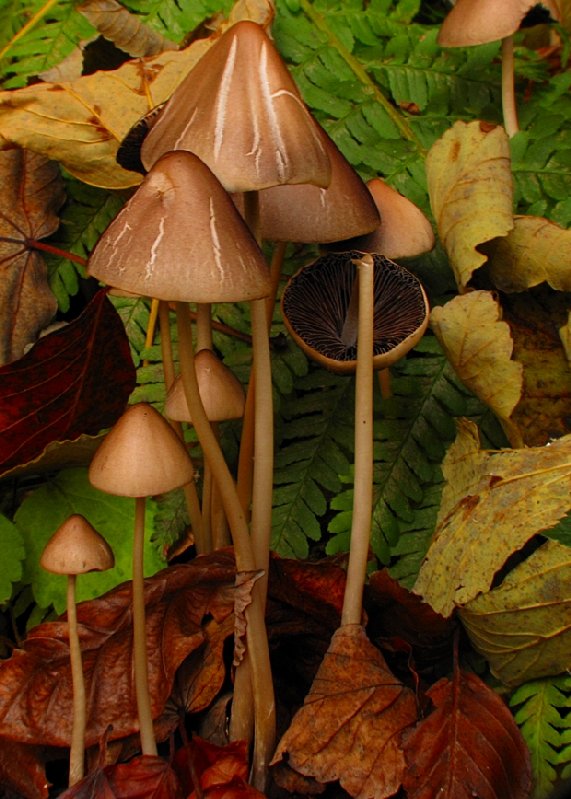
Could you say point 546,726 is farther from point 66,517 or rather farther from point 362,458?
point 66,517

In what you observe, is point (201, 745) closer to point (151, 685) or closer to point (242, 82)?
point (151, 685)

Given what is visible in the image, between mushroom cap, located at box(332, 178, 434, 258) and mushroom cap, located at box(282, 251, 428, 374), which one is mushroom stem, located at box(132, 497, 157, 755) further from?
mushroom cap, located at box(332, 178, 434, 258)

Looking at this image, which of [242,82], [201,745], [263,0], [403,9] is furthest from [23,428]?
[403,9]

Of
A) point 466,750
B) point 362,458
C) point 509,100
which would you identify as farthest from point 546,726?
point 509,100

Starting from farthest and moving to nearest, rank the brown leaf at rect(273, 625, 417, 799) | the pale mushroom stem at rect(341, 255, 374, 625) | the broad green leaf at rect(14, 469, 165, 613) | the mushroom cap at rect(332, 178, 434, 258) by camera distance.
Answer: the broad green leaf at rect(14, 469, 165, 613), the mushroom cap at rect(332, 178, 434, 258), the pale mushroom stem at rect(341, 255, 374, 625), the brown leaf at rect(273, 625, 417, 799)

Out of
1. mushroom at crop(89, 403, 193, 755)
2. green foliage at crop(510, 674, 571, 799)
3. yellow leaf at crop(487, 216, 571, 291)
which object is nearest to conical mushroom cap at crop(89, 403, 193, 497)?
mushroom at crop(89, 403, 193, 755)

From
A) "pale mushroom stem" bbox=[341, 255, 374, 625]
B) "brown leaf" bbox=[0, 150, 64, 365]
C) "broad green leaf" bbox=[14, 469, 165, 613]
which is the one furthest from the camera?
"brown leaf" bbox=[0, 150, 64, 365]

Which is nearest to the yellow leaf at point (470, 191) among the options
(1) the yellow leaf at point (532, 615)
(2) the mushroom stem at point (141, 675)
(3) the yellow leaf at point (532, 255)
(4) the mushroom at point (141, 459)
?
(3) the yellow leaf at point (532, 255)

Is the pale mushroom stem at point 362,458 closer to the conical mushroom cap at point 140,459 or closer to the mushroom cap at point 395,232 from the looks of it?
the mushroom cap at point 395,232
